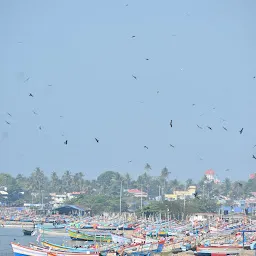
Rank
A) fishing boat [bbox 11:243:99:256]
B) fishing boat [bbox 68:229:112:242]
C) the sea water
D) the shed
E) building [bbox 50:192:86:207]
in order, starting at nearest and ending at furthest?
fishing boat [bbox 11:243:99:256]
the sea water
fishing boat [bbox 68:229:112:242]
the shed
building [bbox 50:192:86:207]

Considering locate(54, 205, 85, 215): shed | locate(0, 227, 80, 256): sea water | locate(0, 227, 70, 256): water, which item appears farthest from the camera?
locate(54, 205, 85, 215): shed

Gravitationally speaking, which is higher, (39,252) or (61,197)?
(61,197)

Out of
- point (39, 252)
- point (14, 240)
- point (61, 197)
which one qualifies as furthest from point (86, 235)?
point (61, 197)

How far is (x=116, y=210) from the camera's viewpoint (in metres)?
150

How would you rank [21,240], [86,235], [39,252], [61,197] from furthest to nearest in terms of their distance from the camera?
[61,197] → [21,240] → [86,235] → [39,252]

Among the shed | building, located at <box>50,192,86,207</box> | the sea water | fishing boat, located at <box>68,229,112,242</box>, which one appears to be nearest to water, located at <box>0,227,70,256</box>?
the sea water

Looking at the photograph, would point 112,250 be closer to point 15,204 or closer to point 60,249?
point 60,249

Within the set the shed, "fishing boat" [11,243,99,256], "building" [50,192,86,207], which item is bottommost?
A: "fishing boat" [11,243,99,256]

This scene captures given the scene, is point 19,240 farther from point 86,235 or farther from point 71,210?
point 71,210

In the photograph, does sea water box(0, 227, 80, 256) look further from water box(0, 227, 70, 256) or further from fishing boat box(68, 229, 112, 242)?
fishing boat box(68, 229, 112, 242)

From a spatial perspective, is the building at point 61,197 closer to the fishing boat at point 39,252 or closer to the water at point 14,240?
the water at point 14,240

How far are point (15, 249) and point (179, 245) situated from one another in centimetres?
1417

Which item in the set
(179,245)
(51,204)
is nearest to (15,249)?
(179,245)

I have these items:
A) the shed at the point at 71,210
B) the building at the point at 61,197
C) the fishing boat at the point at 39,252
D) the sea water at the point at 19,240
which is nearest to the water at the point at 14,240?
the sea water at the point at 19,240
